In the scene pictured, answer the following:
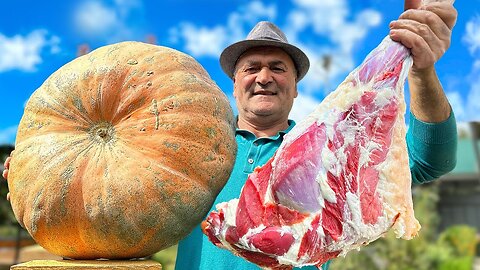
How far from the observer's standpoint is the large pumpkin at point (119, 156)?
2.29m

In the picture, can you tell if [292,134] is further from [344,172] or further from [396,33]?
[396,33]

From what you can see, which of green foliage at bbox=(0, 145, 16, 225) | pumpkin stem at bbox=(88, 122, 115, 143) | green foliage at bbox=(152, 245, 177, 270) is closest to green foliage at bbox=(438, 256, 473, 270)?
green foliage at bbox=(152, 245, 177, 270)

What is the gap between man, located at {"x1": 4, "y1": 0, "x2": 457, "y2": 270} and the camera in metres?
2.61

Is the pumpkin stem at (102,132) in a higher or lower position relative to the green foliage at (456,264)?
lower

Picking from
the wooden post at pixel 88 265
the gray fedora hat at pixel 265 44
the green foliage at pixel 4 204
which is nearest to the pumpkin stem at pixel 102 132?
the wooden post at pixel 88 265

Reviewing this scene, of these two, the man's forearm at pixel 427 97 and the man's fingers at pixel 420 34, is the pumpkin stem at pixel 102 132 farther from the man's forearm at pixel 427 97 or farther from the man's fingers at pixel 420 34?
the man's forearm at pixel 427 97

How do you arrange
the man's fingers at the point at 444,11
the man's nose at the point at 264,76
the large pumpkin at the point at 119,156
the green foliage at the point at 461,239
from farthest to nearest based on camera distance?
the green foliage at the point at 461,239, the man's nose at the point at 264,76, the man's fingers at the point at 444,11, the large pumpkin at the point at 119,156

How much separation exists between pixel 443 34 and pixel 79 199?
185cm

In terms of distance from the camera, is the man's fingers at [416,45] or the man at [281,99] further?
the man at [281,99]

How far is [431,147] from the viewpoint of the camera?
3219 mm

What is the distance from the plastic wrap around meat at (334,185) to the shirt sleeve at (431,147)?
2.52 feet

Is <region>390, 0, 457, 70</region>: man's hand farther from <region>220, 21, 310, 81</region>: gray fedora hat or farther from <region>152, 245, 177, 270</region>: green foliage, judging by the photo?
<region>152, 245, 177, 270</region>: green foliage

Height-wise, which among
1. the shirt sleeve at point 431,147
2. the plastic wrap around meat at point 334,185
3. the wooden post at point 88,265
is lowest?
the wooden post at point 88,265

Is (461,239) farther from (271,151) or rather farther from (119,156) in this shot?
(119,156)
